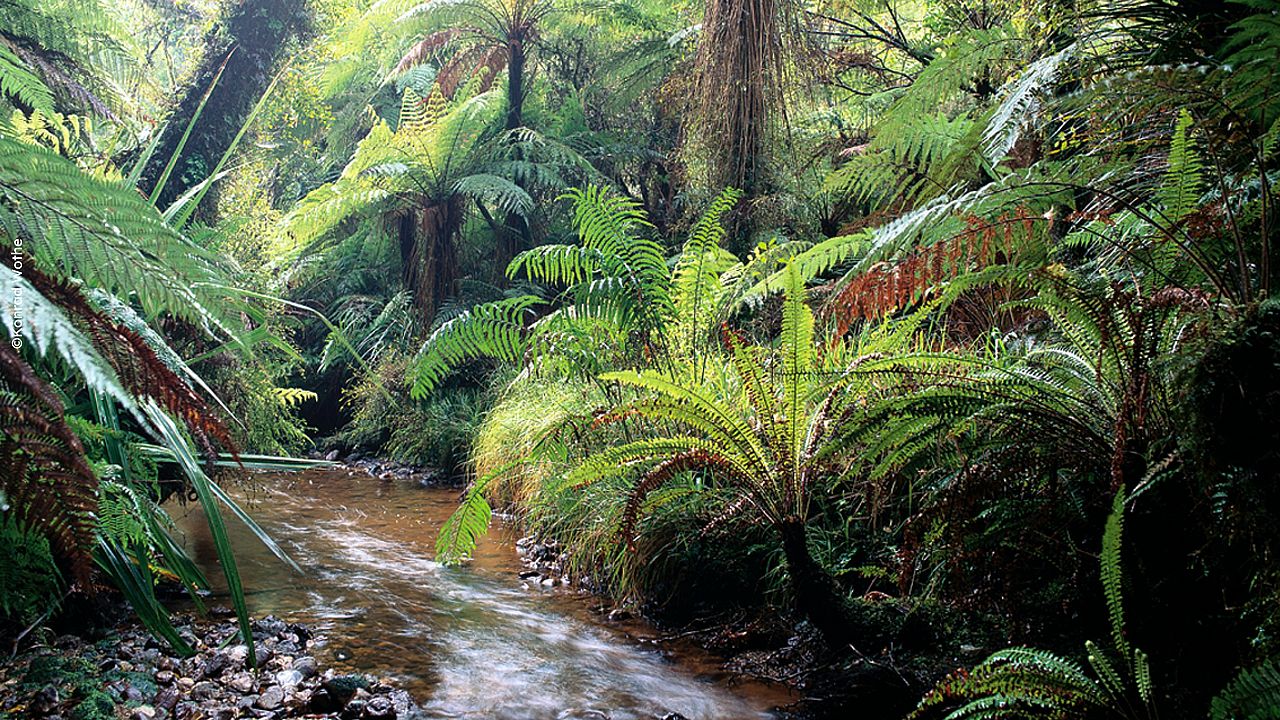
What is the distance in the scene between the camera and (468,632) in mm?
2945

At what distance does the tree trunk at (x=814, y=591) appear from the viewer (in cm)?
229

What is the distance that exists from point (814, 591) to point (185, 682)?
1.74 metres

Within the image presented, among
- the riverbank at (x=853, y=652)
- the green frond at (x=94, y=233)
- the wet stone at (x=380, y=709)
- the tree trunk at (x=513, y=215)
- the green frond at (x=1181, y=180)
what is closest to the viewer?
the green frond at (x=94, y=233)

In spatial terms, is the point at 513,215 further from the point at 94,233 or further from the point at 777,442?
the point at 94,233

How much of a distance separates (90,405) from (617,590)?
1972mm

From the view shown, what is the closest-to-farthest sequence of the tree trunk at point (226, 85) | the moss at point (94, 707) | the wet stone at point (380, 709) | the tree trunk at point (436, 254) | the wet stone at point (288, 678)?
1. the moss at point (94, 707)
2. the wet stone at point (380, 709)
3. the wet stone at point (288, 678)
4. the tree trunk at point (226, 85)
5. the tree trunk at point (436, 254)

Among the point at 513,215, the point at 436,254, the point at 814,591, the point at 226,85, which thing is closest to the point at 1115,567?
the point at 814,591

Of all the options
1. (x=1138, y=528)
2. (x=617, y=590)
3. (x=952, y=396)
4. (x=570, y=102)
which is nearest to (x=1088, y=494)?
(x=1138, y=528)

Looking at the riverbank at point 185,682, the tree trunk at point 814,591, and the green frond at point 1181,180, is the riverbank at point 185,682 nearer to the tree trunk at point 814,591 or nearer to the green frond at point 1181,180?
the tree trunk at point 814,591

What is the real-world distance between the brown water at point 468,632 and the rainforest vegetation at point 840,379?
199 mm

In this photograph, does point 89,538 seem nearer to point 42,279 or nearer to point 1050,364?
point 42,279

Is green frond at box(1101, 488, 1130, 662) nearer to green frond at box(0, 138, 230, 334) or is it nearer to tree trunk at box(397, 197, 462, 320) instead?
green frond at box(0, 138, 230, 334)

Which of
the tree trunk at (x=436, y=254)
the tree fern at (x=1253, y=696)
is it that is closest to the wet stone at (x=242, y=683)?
the tree fern at (x=1253, y=696)

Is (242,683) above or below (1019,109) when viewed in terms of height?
below
